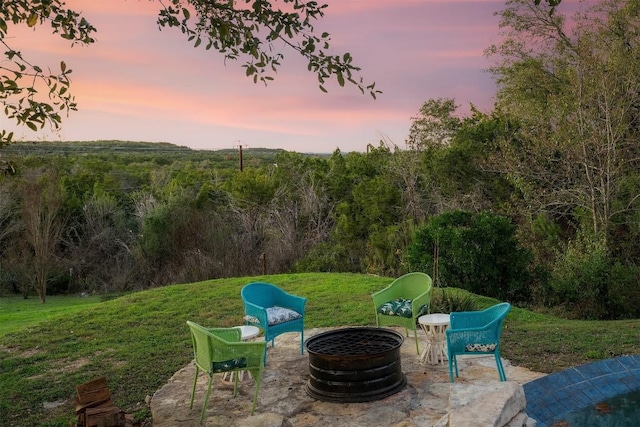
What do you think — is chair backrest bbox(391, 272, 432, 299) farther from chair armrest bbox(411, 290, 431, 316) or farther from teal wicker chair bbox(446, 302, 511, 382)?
teal wicker chair bbox(446, 302, 511, 382)

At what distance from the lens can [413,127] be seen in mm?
22391

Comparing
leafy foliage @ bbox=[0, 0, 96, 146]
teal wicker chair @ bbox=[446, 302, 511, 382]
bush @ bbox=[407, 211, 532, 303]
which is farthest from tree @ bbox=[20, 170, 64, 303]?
teal wicker chair @ bbox=[446, 302, 511, 382]

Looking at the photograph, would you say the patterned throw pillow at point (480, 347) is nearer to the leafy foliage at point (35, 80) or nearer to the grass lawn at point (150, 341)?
the grass lawn at point (150, 341)

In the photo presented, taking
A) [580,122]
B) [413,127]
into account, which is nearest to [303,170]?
[413,127]

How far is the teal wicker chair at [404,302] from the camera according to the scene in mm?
6582

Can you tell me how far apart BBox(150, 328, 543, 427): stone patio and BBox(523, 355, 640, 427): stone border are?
295 millimetres

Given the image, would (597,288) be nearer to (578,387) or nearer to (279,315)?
(578,387)

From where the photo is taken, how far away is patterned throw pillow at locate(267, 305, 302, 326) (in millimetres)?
6410

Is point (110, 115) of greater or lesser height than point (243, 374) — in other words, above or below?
above

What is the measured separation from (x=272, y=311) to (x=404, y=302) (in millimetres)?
1622

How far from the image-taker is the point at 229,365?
5.14m


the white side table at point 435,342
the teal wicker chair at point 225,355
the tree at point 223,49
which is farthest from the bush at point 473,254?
the tree at point 223,49

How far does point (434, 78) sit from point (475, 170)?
16.0ft

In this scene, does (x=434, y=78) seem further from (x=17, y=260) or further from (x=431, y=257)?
(x=17, y=260)
